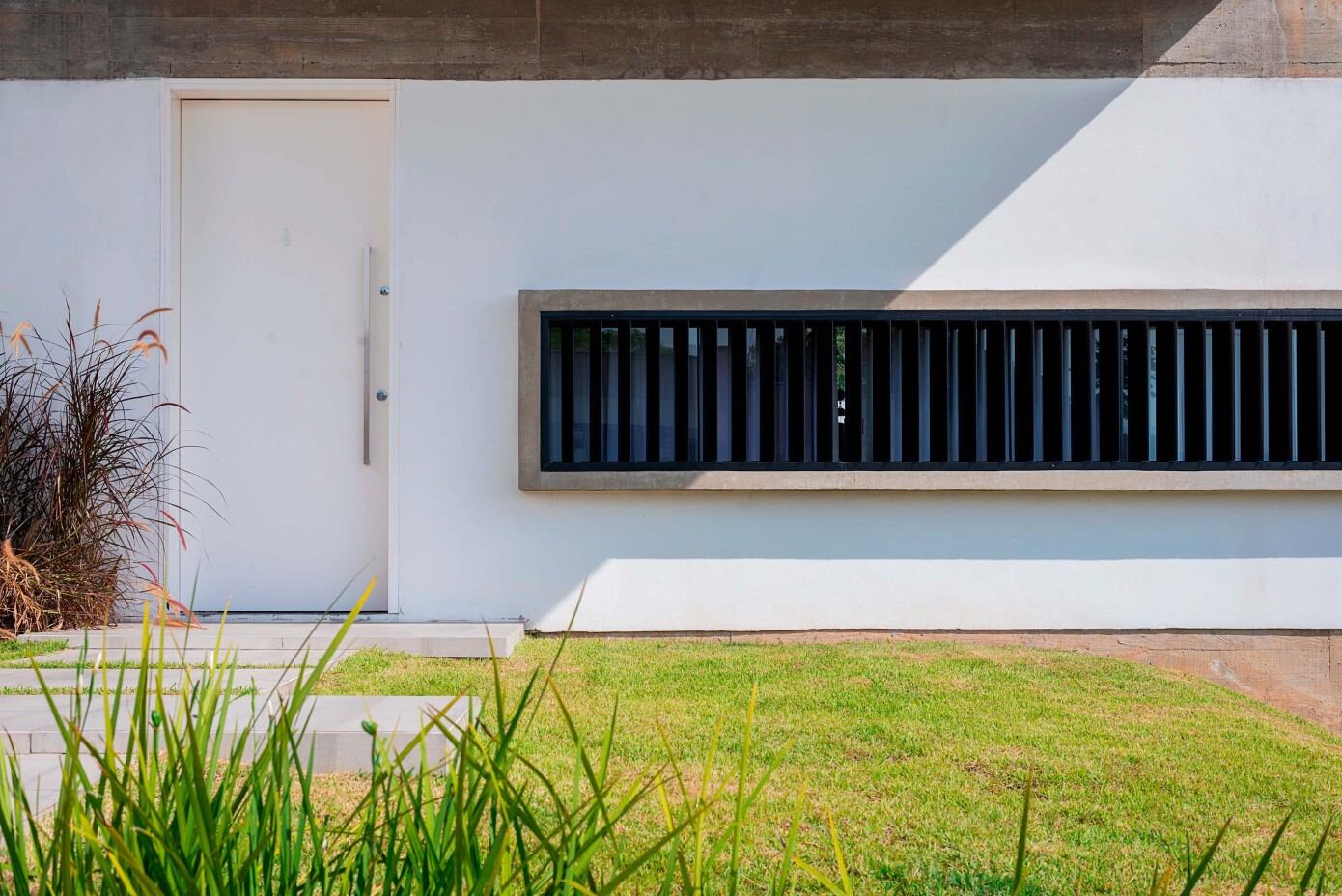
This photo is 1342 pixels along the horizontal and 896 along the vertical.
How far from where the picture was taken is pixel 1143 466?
5.16 meters

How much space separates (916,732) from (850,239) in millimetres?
2639

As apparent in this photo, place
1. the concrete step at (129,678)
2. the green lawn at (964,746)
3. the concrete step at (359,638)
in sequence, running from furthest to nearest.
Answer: the concrete step at (359,638) → the concrete step at (129,678) → the green lawn at (964,746)

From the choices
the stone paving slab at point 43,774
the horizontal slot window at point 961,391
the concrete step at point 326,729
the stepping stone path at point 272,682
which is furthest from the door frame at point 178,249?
the stone paving slab at point 43,774

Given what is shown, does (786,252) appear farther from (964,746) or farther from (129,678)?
(129,678)

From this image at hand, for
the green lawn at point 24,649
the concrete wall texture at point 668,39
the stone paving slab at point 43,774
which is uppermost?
the concrete wall texture at point 668,39

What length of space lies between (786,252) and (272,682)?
2.92 metres

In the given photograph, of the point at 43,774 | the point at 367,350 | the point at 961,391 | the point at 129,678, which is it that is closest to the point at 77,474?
the point at 367,350

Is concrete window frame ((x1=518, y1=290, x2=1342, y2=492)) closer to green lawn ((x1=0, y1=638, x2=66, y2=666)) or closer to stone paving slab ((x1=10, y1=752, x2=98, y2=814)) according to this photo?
green lawn ((x1=0, y1=638, x2=66, y2=666))

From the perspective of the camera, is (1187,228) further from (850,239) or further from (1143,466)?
(850,239)

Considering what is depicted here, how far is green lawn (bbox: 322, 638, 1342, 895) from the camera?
2346 mm

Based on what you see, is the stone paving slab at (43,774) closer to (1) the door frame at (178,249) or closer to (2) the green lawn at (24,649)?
(2) the green lawn at (24,649)

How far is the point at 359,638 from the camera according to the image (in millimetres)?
4645

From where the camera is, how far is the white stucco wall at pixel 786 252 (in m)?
5.17

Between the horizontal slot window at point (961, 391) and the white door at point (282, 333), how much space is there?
96 cm
